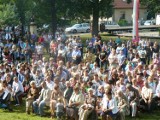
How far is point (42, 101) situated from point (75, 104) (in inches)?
60.0

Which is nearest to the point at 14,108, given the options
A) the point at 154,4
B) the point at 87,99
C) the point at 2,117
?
the point at 2,117

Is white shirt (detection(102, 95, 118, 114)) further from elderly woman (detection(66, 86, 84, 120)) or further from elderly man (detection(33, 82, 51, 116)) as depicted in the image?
elderly man (detection(33, 82, 51, 116))

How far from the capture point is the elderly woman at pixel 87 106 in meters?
12.4

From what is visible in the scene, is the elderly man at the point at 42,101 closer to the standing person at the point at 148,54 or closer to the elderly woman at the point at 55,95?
the elderly woman at the point at 55,95

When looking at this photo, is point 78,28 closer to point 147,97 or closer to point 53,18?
point 53,18

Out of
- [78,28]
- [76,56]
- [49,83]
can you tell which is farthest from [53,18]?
[49,83]

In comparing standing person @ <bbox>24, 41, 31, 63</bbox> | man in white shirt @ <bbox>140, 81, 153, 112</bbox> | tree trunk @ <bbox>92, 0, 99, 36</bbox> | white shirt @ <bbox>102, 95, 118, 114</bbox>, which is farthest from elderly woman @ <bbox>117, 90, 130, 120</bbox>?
tree trunk @ <bbox>92, 0, 99, 36</bbox>

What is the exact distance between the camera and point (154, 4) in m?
44.5

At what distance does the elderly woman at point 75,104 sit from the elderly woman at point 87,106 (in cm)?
33

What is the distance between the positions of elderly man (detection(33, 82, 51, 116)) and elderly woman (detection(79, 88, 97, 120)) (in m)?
1.87

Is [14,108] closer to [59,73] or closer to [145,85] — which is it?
[59,73]

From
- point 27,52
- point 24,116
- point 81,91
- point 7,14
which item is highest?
point 7,14

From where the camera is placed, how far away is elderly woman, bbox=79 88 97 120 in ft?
40.8

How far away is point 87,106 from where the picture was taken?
12.5 m
